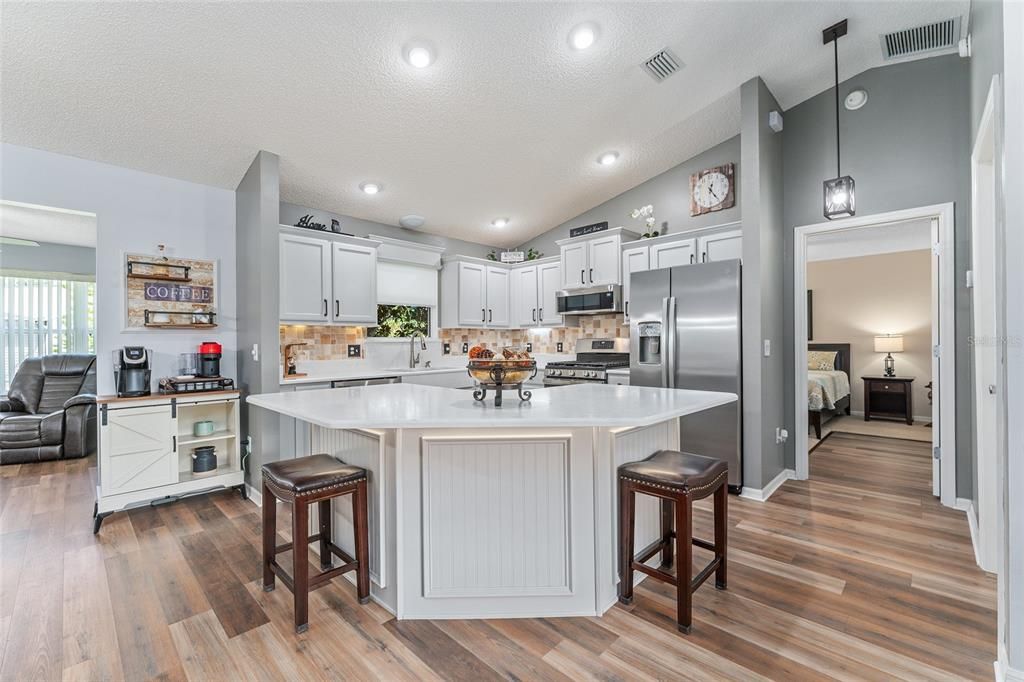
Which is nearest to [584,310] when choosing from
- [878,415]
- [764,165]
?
[764,165]

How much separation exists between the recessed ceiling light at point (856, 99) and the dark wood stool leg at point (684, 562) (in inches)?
144

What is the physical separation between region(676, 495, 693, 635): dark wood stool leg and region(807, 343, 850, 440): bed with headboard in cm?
450

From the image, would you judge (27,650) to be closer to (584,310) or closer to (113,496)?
(113,496)

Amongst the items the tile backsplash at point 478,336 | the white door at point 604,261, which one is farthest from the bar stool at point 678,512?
the tile backsplash at point 478,336

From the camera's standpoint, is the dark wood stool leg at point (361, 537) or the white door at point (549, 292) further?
the white door at point (549, 292)

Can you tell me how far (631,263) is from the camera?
A: 15.3ft

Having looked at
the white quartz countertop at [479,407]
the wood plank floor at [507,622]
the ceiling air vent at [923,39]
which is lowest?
the wood plank floor at [507,622]

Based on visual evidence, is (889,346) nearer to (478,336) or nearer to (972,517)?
(972,517)

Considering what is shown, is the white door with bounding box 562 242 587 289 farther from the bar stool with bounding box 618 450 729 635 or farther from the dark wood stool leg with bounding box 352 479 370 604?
the dark wood stool leg with bounding box 352 479 370 604

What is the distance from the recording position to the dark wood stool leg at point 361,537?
2.07 meters

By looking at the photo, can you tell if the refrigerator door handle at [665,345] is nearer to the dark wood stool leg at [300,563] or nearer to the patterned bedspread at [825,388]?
the patterned bedspread at [825,388]

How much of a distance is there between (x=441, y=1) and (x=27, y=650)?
3.46 meters

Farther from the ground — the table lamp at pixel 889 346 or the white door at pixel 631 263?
the white door at pixel 631 263

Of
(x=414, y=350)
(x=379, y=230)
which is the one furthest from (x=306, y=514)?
(x=379, y=230)
